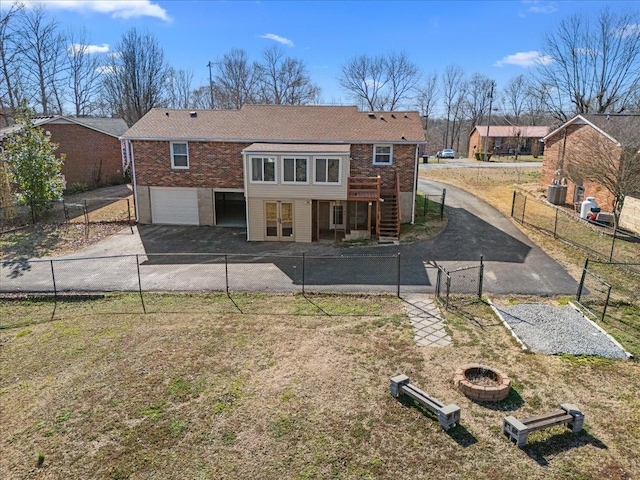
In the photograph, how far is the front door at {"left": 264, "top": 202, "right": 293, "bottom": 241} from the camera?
21281 mm

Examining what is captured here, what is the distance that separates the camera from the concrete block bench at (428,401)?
26.0ft

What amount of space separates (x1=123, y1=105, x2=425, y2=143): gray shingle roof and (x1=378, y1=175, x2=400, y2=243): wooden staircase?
2.73 meters

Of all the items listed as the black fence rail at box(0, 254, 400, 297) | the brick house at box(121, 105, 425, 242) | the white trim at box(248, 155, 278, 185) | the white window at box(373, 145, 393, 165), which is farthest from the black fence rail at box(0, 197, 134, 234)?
the white window at box(373, 145, 393, 165)

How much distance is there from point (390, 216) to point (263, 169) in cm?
661

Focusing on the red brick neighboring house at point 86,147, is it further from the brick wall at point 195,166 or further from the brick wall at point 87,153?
the brick wall at point 195,166

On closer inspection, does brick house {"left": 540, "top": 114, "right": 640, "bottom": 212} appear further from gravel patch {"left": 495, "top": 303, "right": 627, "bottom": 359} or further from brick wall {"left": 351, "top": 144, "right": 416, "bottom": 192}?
gravel patch {"left": 495, "top": 303, "right": 627, "bottom": 359}

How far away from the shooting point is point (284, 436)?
782 cm

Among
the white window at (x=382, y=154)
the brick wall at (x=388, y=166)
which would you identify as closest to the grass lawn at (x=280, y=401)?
the brick wall at (x=388, y=166)

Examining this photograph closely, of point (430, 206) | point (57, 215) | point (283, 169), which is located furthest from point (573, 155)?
point (57, 215)

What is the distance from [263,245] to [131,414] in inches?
499

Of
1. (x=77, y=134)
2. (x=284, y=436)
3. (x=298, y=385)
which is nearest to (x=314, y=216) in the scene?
(x=298, y=385)

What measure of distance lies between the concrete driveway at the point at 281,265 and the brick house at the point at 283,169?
182cm

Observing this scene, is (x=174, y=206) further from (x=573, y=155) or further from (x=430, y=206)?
(x=573, y=155)

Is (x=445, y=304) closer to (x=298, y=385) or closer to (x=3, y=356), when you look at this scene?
(x=298, y=385)
